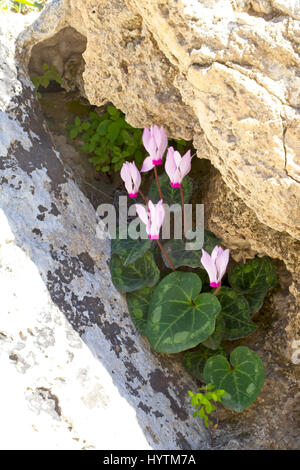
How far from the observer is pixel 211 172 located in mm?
2242

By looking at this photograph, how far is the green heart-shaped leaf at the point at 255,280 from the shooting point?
2080 mm

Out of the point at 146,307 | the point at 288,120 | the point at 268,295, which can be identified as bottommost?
the point at 268,295

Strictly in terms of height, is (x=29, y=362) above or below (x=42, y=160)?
below

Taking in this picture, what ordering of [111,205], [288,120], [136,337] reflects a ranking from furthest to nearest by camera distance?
[111,205] → [136,337] → [288,120]

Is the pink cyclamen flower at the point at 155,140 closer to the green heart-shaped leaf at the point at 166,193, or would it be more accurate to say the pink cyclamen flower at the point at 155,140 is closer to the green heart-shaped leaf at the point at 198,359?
the green heart-shaped leaf at the point at 166,193

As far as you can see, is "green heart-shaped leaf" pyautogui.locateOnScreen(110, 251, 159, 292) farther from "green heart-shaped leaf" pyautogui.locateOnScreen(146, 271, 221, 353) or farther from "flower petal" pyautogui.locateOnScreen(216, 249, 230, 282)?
"flower petal" pyautogui.locateOnScreen(216, 249, 230, 282)

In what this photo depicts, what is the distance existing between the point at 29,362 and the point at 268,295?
1.01 m

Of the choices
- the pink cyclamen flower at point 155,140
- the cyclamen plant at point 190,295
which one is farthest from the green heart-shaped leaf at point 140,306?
the pink cyclamen flower at point 155,140

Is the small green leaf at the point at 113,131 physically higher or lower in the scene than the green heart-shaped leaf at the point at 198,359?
higher

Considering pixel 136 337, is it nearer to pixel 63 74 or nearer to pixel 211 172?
pixel 211 172

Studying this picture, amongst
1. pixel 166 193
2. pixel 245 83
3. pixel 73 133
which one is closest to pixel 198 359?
pixel 166 193

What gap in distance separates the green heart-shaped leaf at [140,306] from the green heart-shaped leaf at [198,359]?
21cm

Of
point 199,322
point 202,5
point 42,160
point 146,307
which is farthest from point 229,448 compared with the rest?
point 202,5
